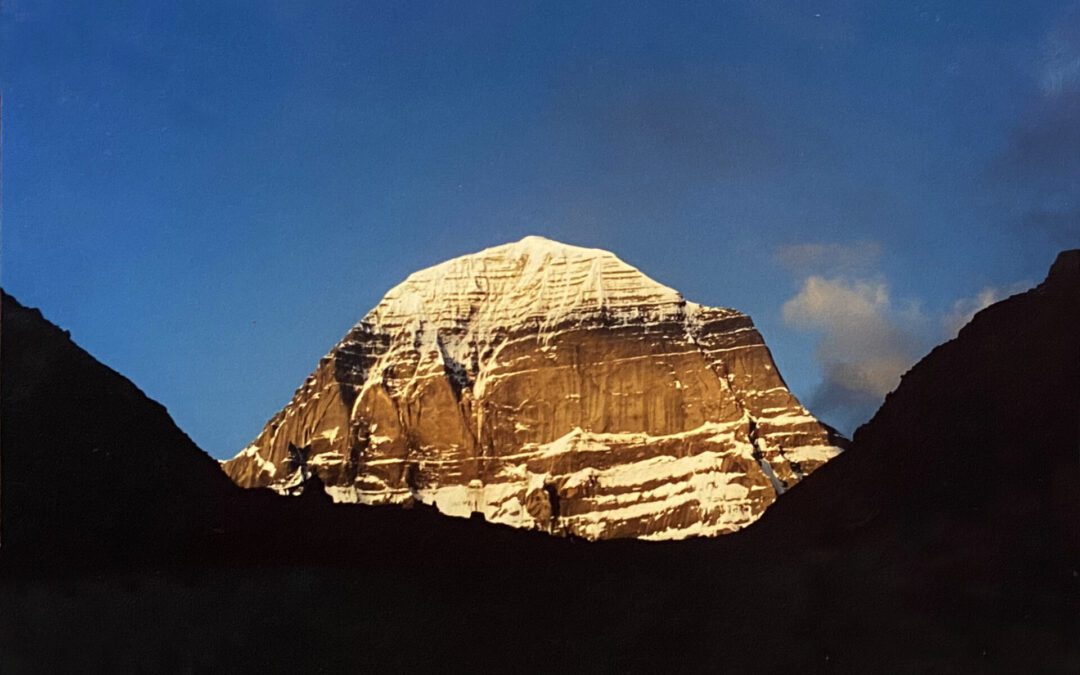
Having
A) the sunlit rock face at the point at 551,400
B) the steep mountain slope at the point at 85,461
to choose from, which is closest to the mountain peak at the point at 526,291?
the sunlit rock face at the point at 551,400

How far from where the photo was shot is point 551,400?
6419 cm

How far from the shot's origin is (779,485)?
7219 centimetres

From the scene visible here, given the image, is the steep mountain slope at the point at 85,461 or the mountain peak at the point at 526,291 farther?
the mountain peak at the point at 526,291

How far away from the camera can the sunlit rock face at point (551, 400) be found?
60.1 metres

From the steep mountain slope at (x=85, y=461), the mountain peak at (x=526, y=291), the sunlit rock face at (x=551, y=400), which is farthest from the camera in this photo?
the mountain peak at (x=526, y=291)

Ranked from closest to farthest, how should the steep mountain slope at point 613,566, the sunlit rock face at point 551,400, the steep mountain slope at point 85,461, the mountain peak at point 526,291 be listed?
the steep mountain slope at point 613,566
the steep mountain slope at point 85,461
the sunlit rock face at point 551,400
the mountain peak at point 526,291

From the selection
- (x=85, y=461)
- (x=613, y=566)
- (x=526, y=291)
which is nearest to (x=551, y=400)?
(x=526, y=291)

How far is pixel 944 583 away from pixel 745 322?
1940 inches

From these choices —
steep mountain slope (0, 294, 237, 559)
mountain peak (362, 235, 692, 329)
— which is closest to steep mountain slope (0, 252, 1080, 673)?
steep mountain slope (0, 294, 237, 559)

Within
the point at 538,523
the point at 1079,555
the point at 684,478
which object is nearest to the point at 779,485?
the point at 684,478

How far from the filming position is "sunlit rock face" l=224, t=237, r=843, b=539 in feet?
197

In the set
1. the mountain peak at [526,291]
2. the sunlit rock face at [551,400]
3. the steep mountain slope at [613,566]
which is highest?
the mountain peak at [526,291]

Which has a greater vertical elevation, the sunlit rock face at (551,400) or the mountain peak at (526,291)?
the mountain peak at (526,291)

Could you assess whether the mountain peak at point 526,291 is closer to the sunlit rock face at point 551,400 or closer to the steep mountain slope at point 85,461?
the sunlit rock face at point 551,400
